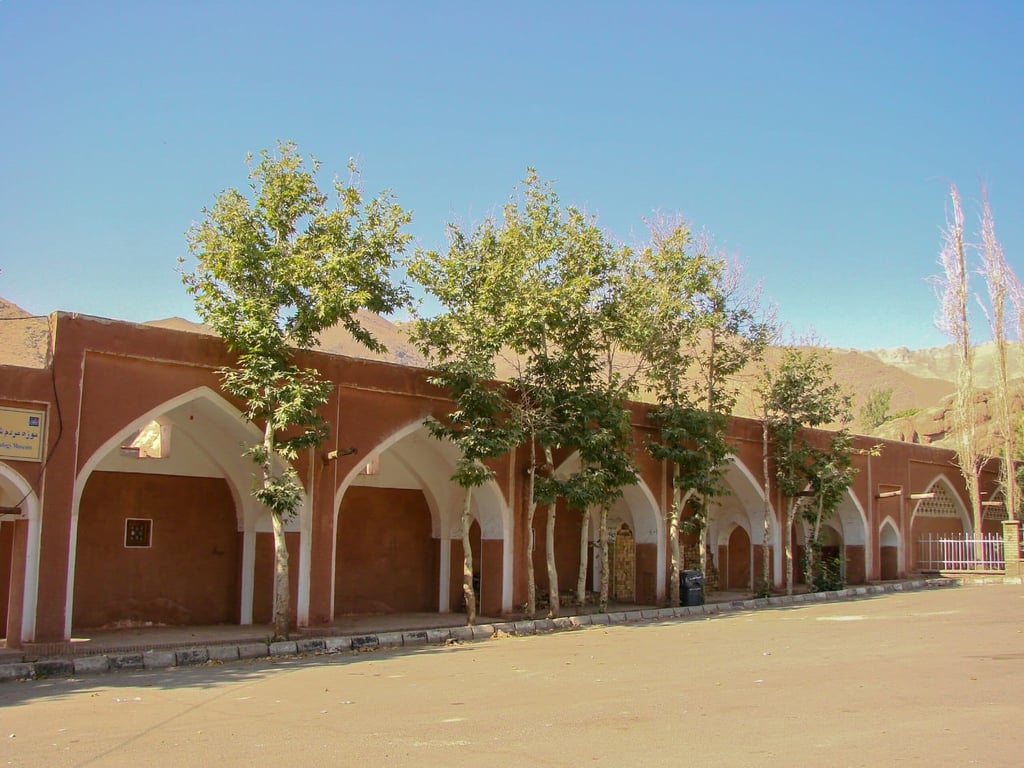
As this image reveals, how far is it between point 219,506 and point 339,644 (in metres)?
4.11

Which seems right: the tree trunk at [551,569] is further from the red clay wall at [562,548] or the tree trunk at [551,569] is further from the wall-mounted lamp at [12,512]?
the wall-mounted lamp at [12,512]

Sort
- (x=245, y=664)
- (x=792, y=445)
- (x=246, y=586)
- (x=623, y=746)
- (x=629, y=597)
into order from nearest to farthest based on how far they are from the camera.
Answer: (x=623, y=746) < (x=245, y=664) < (x=246, y=586) < (x=629, y=597) < (x=792, y=445)

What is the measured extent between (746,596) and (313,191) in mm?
14953

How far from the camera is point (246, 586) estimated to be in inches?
683

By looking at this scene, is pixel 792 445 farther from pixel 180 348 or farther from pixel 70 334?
pixel 70 334

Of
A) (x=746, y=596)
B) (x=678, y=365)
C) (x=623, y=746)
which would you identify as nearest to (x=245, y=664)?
(x=623, y=746)

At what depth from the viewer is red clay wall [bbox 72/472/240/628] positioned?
1602 centimetres

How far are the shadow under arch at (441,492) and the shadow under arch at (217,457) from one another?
1651mm

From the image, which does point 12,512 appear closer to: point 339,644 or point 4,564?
point 4,564

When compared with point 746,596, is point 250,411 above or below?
above

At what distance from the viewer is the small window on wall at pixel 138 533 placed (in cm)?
Result: 1652

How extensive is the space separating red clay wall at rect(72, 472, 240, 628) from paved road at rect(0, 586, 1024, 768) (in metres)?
4.15

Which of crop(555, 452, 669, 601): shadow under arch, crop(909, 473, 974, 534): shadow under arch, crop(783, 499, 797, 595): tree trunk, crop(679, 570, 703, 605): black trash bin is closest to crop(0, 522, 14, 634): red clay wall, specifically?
crop(555, 452, 669, 601): shadow under arch

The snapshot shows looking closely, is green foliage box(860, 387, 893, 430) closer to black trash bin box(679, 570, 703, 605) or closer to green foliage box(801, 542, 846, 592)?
green foliage box(801, 542, 846, 592)
